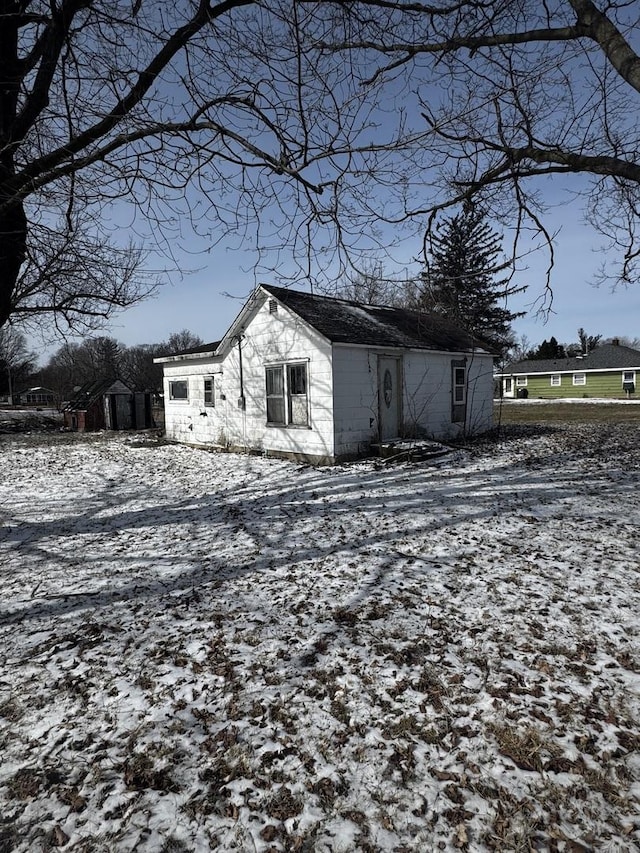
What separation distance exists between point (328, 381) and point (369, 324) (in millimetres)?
3149

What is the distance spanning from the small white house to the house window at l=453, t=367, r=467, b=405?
0.03 m

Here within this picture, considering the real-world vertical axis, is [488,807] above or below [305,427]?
below

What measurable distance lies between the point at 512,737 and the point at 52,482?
1049 cm

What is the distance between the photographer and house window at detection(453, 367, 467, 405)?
1507 cm

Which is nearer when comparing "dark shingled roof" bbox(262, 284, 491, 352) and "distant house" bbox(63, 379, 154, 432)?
"dark shingled roof" bbox(262, 284, 491, 352)

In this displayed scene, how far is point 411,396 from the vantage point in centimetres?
1339

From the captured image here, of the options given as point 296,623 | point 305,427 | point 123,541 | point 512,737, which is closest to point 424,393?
point 305,427

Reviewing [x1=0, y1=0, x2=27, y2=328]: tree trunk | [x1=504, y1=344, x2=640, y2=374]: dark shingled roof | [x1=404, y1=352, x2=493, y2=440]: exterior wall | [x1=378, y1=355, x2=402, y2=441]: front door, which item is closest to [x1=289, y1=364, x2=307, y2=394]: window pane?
[x1=378, y1=355, x2=402, y2=441]: front door

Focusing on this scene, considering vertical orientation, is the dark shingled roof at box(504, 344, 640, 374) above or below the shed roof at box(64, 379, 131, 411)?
above

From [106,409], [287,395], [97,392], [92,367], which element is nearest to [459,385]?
[287,395]

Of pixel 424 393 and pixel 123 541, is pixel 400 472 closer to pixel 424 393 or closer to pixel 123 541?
pixel 424 393

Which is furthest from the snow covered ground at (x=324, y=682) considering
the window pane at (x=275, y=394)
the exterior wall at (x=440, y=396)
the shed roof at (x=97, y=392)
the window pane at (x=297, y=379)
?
the shed roof at (x=97, y=392)

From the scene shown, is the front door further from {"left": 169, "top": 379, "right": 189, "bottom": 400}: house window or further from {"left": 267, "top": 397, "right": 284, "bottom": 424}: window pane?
{"left": 169, "top": 379, "right": 189, "bottom": 400}: house window

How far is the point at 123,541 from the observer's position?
244 inches
